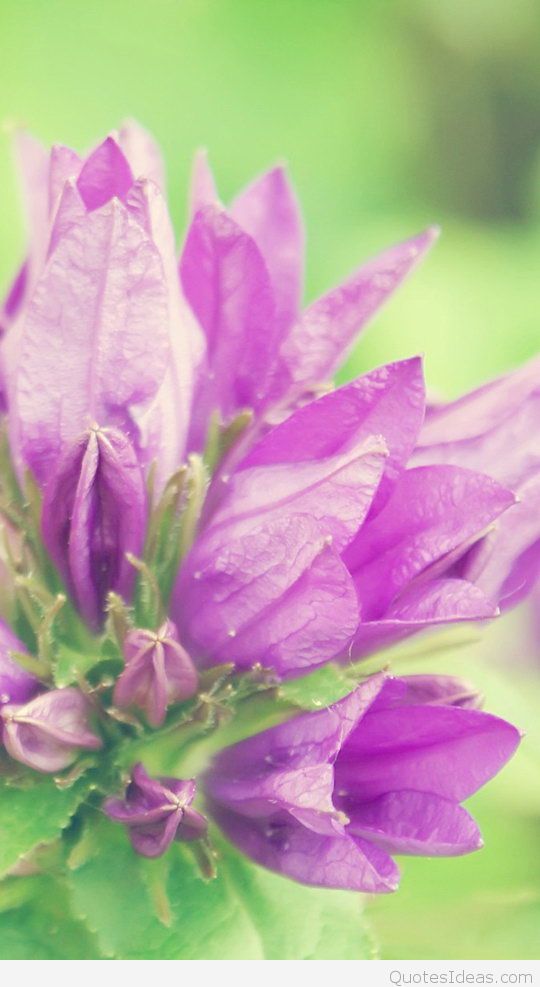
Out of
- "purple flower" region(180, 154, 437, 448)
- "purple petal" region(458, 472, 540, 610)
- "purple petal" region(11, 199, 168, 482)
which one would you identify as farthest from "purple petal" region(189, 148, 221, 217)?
"purple petal" region(458, 472, 540, 610)

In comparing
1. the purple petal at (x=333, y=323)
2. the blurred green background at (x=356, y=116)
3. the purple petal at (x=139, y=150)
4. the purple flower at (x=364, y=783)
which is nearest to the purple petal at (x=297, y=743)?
the purple flower at (x=364, y=783)

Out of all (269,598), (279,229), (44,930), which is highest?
(279,229)

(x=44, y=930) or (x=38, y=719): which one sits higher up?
(x=38, y=719)

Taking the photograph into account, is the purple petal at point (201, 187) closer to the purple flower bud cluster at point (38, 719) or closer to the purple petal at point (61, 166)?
the purple petal at point (61, 166)

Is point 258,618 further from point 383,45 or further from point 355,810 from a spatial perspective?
point 383,45

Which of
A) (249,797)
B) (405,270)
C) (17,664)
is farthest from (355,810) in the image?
(405,270)

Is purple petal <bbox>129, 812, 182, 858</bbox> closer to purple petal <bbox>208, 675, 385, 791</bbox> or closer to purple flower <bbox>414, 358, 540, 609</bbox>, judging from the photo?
purple petal <bbox>208, 675, 385, 791</bbox>

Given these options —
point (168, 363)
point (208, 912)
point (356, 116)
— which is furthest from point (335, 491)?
point (356, 116)

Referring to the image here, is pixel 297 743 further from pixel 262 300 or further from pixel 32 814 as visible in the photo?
pixel 262 300
